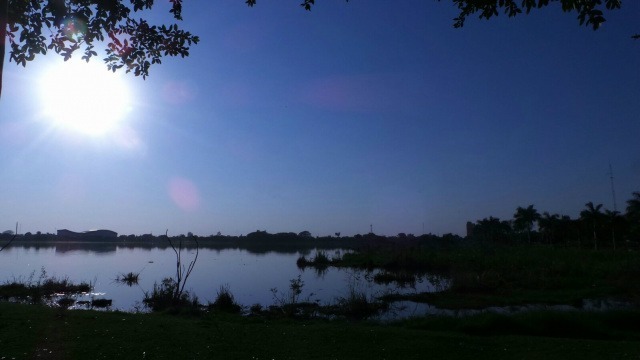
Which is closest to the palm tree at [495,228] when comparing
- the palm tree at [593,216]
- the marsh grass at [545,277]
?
the palm tree at [593,216]

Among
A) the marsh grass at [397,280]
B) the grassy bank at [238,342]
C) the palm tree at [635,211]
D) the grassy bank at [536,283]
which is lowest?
the marsh grass at [397,280]

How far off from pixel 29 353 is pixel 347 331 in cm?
620

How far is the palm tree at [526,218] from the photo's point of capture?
93.3m

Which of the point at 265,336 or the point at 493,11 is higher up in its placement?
the point at 493,11

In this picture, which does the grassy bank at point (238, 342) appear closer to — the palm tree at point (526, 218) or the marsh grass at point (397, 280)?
the marsh grass at point (397, 280)

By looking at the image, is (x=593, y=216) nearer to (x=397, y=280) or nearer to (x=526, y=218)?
(x=526, y=218)

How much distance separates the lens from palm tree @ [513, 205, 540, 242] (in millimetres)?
93312

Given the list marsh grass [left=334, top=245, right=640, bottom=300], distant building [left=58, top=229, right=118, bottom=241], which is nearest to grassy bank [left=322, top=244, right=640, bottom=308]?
marsh grass [left=334, top=245, right=640, bottom=300]

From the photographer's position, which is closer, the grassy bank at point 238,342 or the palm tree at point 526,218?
the grassy bank at point 238,342

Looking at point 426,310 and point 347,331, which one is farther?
point 426,310

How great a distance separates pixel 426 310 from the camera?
20.9 meters

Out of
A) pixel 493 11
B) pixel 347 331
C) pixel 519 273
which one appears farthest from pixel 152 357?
pixel 519 273

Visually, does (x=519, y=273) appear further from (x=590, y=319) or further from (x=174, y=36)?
(x=174, y=36)

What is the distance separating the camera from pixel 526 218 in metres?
93.7
